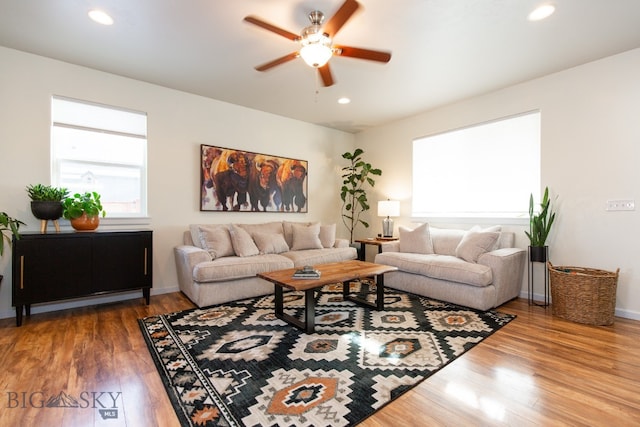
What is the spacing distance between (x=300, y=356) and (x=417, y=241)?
2538 mm

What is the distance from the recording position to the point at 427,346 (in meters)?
2.27

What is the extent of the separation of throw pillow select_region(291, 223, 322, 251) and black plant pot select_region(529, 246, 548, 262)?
265 centimetres

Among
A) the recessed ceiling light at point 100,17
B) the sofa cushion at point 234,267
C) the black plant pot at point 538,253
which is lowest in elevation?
the sofa cushion at point 234,267

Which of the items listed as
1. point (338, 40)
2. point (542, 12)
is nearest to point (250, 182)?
point (338, 40)

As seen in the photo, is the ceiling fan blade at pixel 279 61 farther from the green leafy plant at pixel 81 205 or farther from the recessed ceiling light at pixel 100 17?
the green leafy plant at pixel 81 205

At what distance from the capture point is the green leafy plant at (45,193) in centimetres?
286

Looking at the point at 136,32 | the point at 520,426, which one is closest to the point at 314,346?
the point at 520,426

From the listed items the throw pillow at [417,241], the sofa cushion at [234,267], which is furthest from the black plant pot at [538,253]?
the sofa cushion at [234,267]

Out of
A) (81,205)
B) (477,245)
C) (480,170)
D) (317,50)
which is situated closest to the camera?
(317,50)

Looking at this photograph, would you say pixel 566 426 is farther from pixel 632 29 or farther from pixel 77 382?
pixel 632 29

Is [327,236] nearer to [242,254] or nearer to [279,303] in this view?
→ [242,254]

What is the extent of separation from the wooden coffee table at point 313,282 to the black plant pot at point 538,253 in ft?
5.43

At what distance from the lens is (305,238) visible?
4.43 meters

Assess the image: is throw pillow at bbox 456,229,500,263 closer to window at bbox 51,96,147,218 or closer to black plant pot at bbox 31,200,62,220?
window at bbox 51,96,147,218
